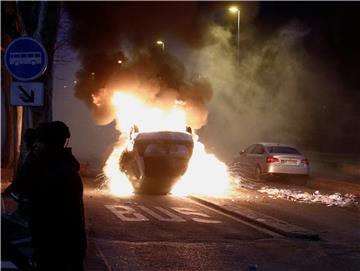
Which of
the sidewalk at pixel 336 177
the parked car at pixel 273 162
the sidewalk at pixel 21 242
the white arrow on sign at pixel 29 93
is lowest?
the sidewalk at pixel 336 177

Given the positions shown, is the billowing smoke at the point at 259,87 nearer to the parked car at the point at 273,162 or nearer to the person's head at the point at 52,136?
the parked car at the point at 273,162

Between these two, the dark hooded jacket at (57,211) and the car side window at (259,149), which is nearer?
the dark hooded jacket at (57,211)

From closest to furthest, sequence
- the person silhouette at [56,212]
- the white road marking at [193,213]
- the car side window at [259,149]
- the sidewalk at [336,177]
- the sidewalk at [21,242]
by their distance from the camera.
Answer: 1. the person silhouette at [56,212]
2. the sidewalk at [21,242]
3. the white road marking at [193,213]
4. the sidewalk at [336,177]
5. the car side window at [259,149]

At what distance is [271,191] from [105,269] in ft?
34.8

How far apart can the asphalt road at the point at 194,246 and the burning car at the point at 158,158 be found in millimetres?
3424

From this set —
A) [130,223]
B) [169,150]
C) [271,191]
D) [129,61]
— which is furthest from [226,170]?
[130,223]

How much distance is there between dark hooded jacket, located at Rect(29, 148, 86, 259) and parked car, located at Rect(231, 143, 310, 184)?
1604 centimetres

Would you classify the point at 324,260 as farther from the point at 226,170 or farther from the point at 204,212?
the point at 226,170

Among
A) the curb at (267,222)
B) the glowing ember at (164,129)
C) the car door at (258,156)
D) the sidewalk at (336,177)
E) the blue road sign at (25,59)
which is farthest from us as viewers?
the car door at (258,156)

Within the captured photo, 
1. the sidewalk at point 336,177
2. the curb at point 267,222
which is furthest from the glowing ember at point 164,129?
the curb at point 267,222

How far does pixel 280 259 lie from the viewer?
8.35 metres

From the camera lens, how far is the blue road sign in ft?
28.0

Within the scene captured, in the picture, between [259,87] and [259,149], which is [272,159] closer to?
[259,149]

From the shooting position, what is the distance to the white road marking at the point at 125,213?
11641 mm
